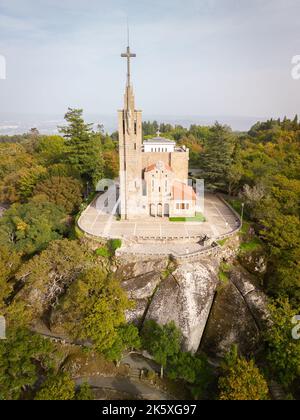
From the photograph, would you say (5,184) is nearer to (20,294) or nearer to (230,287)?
(20,294)

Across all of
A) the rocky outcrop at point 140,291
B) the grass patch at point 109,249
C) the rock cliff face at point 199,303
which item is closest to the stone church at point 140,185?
the grass patch at point 109,249

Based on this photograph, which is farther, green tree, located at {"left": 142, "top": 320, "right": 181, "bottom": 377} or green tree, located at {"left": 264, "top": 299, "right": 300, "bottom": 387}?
green tree, located at {"left": 142, "top": 320, "right": 181, "bottom": 377}

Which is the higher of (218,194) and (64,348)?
(218,194)

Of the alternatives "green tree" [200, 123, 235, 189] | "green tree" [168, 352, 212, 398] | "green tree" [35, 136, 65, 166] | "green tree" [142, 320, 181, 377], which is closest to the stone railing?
"green tree" [200, 123, 235, 189]

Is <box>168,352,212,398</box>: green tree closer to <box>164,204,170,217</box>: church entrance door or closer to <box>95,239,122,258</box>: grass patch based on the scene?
<box>95,239,122,258</box>: grass patch

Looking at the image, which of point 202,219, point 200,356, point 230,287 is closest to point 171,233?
point 202,219

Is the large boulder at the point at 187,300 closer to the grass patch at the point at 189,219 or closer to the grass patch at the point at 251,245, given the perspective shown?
the grass patch at the point at 251,245
